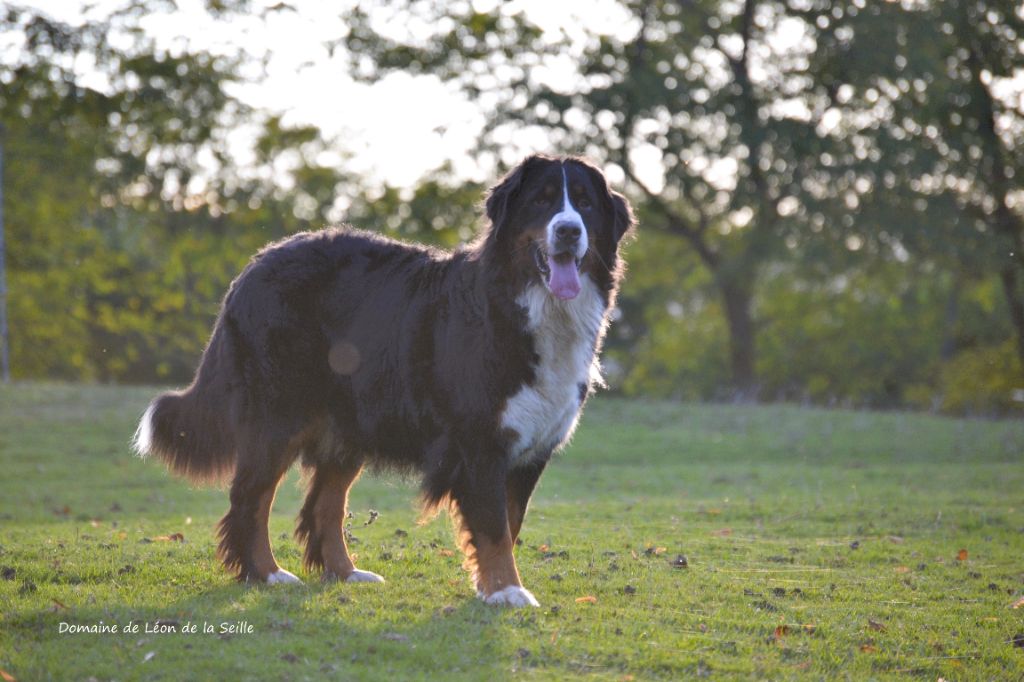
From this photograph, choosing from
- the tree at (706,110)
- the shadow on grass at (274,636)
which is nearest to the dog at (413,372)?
the shadow on grass at (274,636)

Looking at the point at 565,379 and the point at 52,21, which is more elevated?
the point at 52,21

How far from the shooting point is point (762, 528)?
10.7 m

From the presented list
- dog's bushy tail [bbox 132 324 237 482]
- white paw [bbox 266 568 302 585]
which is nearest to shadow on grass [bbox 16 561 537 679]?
white paw [bbox 266 568 302 585]

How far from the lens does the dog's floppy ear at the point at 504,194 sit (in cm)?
684

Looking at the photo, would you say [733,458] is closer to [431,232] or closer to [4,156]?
[431,232]

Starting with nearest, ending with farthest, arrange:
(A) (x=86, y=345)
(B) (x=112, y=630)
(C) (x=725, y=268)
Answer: (B) (x=112, y=630)
(C) (x=725, y=268)
(A) (x=86, y=345)

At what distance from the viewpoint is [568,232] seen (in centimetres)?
658

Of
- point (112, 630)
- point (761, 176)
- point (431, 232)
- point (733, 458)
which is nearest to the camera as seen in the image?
point (112, 630)

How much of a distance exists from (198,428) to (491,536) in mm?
2174

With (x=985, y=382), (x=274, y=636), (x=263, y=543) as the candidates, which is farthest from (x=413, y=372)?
(x=985, y=382)

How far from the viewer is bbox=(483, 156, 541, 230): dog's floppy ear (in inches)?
269

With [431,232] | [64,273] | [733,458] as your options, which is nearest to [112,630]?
[733,458]

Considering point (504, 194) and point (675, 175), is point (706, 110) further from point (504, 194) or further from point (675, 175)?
point (504, 194)

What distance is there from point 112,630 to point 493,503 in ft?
6.79
